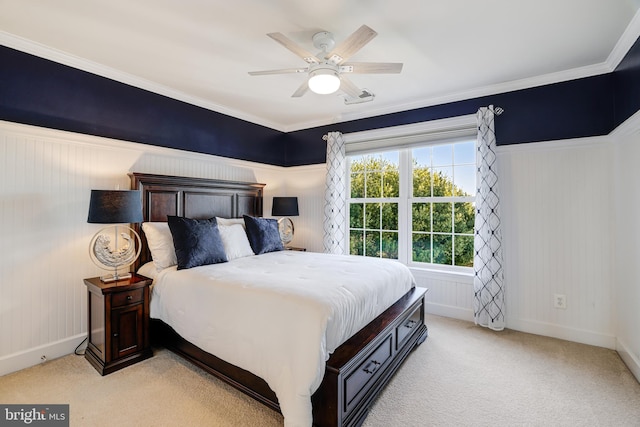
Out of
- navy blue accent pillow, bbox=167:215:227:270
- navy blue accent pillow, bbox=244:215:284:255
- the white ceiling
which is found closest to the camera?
the white ceiling

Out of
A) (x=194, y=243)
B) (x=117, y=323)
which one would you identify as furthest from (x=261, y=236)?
(x=117, y=323)

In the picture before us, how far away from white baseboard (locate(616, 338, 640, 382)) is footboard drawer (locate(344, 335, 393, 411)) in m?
1.86

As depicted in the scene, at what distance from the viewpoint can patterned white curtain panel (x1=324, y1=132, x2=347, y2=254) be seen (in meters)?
4.26

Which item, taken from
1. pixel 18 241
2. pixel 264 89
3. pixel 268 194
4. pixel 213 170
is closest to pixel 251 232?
pixel 213 170

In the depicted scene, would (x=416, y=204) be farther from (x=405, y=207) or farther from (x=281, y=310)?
(x=281, y=310)

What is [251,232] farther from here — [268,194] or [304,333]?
[304,333]

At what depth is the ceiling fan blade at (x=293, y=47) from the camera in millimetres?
1842

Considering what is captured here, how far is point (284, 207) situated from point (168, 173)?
5.24 feet

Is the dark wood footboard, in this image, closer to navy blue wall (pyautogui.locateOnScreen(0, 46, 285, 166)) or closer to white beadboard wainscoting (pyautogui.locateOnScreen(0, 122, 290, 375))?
white beadboard wainscoting (pyautogui.locateOnScreen(0, 122, 290, 375))

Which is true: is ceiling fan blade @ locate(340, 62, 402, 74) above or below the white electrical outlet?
above

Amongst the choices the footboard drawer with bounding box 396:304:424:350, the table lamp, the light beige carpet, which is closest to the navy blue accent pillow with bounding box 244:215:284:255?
the table lamp

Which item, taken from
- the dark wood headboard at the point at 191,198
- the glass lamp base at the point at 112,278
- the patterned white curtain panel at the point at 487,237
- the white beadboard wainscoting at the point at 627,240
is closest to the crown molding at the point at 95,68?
the dark wood headboard at the point at 191,198

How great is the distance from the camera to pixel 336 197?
4.27 metres

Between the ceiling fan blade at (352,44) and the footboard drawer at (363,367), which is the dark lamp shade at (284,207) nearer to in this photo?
the footboard drawer at (363,367)
